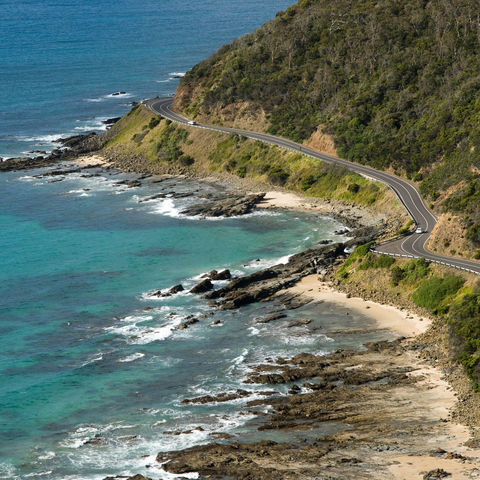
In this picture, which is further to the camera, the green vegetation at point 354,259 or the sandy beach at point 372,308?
the green vegetation at point 354,259

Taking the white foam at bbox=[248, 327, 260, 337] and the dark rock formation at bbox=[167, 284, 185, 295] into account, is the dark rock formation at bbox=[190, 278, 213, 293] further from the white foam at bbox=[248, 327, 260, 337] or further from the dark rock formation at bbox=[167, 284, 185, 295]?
the white foam at bbox=[248, 327, 260, 337]

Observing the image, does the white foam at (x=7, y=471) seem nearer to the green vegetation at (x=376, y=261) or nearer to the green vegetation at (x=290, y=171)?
the green vegetation at (x=376, y=261)

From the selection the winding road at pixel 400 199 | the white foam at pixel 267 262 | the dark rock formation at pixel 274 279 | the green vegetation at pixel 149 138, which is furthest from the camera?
the green vegetation at pixel 149 138

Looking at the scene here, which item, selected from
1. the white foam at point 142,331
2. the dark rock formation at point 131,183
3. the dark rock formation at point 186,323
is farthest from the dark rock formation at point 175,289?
the dark rock formation at point 131,183

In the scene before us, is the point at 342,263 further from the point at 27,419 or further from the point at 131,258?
the point at 27,419

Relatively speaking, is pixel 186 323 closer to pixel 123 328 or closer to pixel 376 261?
pixel 123 328

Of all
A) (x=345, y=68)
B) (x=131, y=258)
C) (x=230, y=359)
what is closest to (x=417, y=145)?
(x=345, y=68)

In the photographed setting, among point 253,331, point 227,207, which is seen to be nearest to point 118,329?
point 253,331
